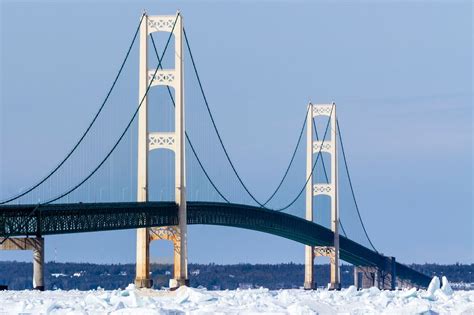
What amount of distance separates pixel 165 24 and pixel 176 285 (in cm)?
1154

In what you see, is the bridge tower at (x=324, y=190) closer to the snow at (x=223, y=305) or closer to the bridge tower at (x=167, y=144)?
the bridge tower at (x=167, y=144)

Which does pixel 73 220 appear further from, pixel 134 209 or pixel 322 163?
pixel 322 163

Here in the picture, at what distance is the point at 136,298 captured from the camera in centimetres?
3077

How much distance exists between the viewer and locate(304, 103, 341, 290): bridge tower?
312 feet

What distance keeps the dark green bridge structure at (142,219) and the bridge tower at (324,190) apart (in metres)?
1.02

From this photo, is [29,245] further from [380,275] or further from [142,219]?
[380,275]

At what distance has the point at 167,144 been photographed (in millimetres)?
69750

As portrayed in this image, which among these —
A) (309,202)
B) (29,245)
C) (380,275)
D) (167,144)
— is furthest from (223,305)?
(380,275)

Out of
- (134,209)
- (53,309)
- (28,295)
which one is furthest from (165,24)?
(53,309)

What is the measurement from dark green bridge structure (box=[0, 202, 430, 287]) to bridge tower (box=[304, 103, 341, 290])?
1.02 metres

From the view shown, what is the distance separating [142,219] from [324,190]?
3854 centimetres

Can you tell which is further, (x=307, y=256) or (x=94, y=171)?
(x=307, y=256)

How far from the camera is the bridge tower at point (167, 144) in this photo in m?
68.2

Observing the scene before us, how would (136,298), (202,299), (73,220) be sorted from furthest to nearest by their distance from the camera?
(73,220), (202,299), (136,298)
